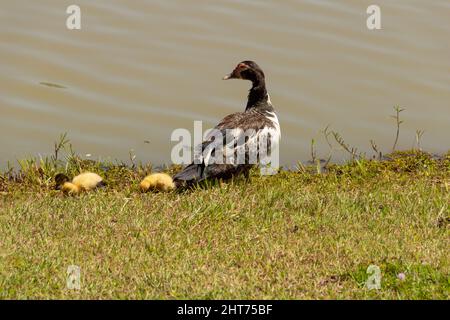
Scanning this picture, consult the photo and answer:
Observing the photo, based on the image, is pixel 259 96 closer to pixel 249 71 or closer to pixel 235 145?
pixel 249 71

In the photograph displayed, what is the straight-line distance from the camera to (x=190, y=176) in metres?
9.63

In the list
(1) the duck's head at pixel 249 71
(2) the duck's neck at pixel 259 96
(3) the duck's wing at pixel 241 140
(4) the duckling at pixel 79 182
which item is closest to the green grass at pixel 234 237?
(4) the duckling at pixel 79 182

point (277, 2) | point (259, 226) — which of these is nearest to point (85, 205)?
point (259, 226)

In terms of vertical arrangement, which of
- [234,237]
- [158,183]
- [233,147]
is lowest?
[234,237]

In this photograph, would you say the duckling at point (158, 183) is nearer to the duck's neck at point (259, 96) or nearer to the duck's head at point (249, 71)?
the duck's neck at point (259, 96)

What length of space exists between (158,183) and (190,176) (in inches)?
12.5

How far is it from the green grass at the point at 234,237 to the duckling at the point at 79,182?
111 mm

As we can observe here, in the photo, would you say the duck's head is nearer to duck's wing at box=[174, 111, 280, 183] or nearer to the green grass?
duck's wing at box=[174, 111, 280, 183]

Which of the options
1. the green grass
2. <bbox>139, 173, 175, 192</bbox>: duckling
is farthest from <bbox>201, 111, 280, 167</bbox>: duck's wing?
<bbox>139, 173, 175, 192</bbox>: duckling

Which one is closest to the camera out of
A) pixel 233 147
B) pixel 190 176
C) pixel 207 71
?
pixel 190 176

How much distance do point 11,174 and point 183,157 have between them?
187cm

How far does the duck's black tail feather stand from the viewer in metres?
9.64

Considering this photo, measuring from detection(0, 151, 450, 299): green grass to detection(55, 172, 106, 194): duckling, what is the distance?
111 mm

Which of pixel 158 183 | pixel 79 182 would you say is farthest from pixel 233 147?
pixel 79 182
